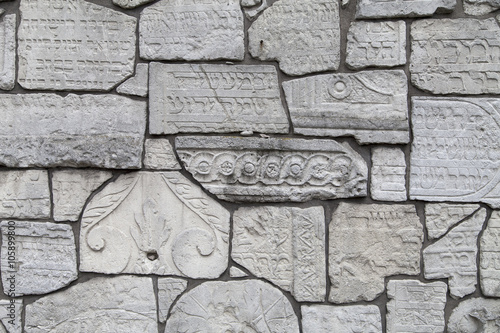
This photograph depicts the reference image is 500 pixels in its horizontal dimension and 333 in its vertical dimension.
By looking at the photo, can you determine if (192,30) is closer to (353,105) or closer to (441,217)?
(353,105)

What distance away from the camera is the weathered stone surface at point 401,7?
2.18 metres

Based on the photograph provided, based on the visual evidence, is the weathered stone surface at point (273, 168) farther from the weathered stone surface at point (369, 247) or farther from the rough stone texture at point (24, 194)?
the rough stone texture at point (24, 194)

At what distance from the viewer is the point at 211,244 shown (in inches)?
90.2

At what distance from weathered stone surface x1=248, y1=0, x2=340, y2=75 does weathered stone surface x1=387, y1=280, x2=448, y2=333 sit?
3.91 feet

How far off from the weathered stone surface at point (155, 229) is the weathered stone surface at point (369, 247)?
59 centimetres

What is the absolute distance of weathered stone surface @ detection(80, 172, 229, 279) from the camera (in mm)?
2285

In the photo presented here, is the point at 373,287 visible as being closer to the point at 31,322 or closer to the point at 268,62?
the point at 268,62

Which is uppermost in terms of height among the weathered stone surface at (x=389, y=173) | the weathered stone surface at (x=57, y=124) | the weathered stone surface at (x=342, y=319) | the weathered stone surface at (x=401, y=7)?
the weathered stone surface at (x=401, y=7)

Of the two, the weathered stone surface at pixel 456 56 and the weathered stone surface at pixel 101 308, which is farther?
the weathered stone surface at pixel 101 308

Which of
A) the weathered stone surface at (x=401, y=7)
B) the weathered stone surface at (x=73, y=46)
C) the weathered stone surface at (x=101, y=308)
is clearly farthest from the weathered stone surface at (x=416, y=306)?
the weathered stone surface at (x=73, y=46)

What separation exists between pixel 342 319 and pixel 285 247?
47 centimetres

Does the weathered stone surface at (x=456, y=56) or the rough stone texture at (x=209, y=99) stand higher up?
the weathered stone surface at (x=456, y=56)

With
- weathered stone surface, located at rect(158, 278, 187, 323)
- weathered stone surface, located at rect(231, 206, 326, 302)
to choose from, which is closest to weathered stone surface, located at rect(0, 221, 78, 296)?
weathered stone surface, located at rect(158, 278, 187, 323)

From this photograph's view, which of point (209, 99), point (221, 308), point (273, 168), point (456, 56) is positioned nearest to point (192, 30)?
point (209, 99)
